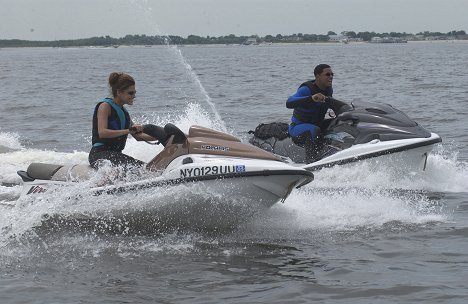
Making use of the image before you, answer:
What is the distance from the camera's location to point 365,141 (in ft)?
32.4

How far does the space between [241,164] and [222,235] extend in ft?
2.88

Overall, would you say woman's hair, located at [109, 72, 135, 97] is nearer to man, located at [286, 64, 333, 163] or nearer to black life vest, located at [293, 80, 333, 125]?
man, located at [286, 64, 333, 163]

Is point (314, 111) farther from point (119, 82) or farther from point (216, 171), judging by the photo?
point (119, 82)

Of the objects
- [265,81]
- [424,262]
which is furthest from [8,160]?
[265,81]

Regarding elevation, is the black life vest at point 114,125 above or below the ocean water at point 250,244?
above

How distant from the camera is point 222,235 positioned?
7699 mm

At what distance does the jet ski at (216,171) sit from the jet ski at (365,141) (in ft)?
8.19

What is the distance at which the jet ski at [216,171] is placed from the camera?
718 cm

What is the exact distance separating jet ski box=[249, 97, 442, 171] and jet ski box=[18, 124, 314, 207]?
2497 mm

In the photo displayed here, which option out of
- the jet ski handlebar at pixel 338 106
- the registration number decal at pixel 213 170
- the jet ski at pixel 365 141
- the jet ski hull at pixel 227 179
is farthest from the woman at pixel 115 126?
the jet ski handlebar at pixel 338 106

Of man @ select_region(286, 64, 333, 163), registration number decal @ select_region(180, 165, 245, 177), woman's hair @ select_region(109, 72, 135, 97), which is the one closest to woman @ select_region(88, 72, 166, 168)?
woman's hair @ select_region(109, 72, 135, 97)

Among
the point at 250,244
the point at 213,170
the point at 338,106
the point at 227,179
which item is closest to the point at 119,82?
the point at 213,170

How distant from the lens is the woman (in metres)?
7.37

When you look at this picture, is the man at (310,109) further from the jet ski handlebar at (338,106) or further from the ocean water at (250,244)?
the ocean water at (250,244)
